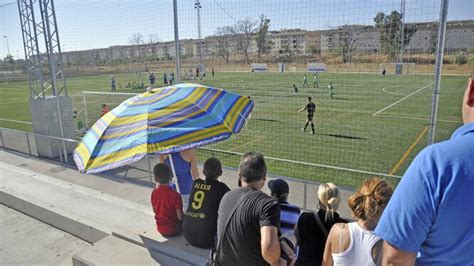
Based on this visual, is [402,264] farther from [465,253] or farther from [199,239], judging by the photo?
[199,239]

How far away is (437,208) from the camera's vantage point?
4.49ft

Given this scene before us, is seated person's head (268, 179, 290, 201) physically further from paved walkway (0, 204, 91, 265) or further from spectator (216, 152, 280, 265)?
paved walkway (0, 204, 91, 265)

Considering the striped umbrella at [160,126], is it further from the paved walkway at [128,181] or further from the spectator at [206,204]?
the paved walkway at [128,181]

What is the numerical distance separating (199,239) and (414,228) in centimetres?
287

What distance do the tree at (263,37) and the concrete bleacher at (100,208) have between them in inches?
107

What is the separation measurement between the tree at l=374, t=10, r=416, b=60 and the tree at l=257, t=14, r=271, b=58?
1971mm

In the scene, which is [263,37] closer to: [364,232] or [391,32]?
[391,32]

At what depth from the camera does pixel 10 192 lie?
6.68m

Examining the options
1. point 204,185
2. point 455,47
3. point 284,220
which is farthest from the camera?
point 455,47

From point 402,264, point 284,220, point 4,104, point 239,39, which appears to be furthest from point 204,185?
point 4,104

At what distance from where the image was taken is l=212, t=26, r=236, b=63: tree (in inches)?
293

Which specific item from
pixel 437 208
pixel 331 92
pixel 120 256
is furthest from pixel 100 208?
pixel 331 92

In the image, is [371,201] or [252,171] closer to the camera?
[371,201]

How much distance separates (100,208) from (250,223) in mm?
4236
